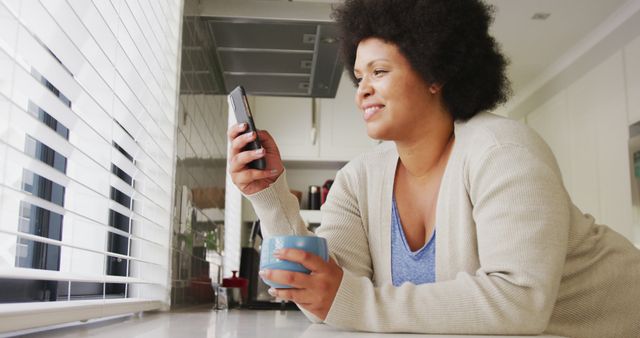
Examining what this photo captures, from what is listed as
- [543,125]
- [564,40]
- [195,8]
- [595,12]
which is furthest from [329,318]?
[543,125]

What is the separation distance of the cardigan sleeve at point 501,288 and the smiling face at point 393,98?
320 mm

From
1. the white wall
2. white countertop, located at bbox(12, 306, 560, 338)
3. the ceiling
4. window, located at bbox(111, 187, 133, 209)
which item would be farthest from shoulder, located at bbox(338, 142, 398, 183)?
the white wall

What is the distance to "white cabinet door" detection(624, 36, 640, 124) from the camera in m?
3.05

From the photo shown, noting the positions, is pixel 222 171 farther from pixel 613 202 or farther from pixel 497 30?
pixel 613 202

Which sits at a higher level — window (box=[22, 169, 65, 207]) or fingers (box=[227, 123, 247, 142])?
fingers (box=[227, 123, 247, 142])

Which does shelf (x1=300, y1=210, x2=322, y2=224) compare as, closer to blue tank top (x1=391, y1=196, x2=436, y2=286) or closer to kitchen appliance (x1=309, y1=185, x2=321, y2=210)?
kitchen appliance (x1=309, y1=185, x2=321, y2=210)

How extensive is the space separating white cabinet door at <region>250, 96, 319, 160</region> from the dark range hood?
68.4 inches

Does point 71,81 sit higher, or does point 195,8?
point 195,8

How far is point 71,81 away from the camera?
31.6 inches

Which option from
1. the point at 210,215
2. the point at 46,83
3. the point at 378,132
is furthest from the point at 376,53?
the point at 210,215

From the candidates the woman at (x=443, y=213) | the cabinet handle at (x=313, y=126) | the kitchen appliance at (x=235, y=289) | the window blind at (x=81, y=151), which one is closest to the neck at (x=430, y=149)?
the woman at (x=443, y=213)

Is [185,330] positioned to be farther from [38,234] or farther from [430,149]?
[430,149]

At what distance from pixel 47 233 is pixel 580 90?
344 centimetres

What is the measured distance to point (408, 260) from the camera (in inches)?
43.4
